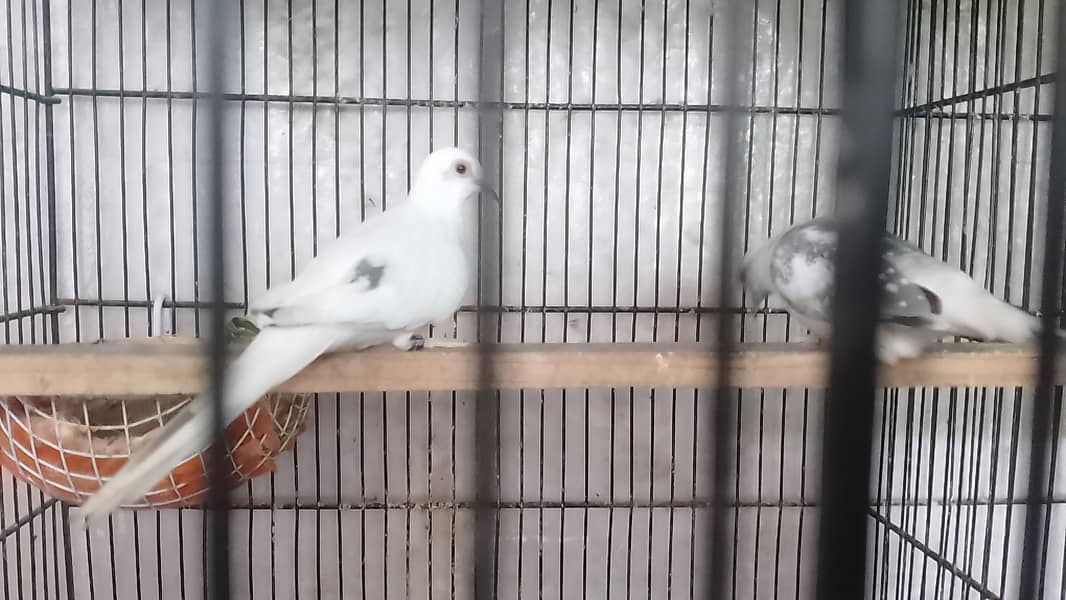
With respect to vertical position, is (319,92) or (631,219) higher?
(319,92)

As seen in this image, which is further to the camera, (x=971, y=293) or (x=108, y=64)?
(x=108, y=64)

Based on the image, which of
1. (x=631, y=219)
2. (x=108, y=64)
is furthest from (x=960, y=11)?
(x=108, y=64)

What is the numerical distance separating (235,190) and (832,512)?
1.07 meters

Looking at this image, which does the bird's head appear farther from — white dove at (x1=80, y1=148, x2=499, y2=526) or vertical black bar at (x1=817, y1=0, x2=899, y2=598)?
vertical black bar at (x1=817, y1=0, x2=899, y2=598)

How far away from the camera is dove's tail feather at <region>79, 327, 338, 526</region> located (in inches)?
20.6

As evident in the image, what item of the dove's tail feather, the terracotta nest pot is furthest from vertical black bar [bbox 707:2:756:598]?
the terracotta nest pot

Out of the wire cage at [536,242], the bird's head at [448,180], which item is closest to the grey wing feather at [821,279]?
the wire cage at [536,242]

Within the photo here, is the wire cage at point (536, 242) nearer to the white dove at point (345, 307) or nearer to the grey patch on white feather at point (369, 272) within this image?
the white dove at point (345, 307)

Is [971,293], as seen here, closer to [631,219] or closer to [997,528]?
[631,219]

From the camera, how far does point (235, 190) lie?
113 centimetres

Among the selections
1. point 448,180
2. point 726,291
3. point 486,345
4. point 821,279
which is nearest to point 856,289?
point 726,291

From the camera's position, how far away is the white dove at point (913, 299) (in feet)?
2.36

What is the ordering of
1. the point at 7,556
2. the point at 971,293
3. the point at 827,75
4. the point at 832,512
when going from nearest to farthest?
the point at 832,512 → the point at 971,293 → the point at 7,556 → the point at 827,75

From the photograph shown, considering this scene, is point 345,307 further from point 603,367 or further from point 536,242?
point 536,242
